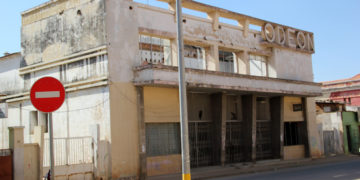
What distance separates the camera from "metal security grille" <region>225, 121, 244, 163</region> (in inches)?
905

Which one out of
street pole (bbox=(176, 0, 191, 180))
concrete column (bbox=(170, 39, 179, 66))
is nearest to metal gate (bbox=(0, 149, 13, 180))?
street pole (bbox=(176, 0, 191, 180))

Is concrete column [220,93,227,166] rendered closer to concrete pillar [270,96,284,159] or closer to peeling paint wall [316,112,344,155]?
concrete pillar [270,96,284,159]

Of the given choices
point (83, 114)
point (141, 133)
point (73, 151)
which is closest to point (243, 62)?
point (141, 133)

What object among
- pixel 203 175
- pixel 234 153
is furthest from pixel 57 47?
pixel 234 153

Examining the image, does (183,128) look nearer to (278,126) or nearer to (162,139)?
(162,139)

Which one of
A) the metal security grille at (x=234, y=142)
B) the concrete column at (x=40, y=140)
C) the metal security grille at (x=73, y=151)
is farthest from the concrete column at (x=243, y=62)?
the concrete column at (x=40, y=140)

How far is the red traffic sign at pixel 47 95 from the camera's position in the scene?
6.63 m

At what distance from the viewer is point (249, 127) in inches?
928

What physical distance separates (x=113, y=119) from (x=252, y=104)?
9.70 metres

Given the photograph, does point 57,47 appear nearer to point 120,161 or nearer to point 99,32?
point 99,32

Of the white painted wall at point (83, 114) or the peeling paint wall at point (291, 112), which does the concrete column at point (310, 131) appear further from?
the white painted wall at point (83, 114)

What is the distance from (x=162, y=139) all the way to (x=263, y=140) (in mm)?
8715

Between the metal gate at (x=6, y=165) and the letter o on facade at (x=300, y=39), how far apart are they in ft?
67.9

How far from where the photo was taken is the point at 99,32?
17.7 metres
